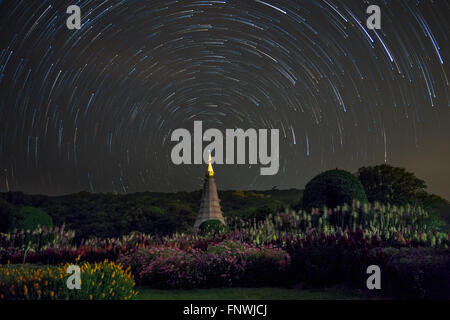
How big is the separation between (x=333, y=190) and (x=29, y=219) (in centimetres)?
1801

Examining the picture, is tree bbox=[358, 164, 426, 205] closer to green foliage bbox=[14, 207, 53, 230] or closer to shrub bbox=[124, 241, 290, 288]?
shrub bbox=[124, 241, 290, 288]

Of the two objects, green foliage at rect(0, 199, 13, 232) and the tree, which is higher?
the tree

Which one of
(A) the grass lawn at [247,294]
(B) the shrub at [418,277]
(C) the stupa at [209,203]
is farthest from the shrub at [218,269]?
(C) the stupa at [209,203]

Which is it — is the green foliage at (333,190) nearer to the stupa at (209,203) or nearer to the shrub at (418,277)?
the shrub at (418,277)

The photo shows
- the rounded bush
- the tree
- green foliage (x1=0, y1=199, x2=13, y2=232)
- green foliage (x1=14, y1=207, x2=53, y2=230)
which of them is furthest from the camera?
green foliage (x1=0, y1=199, x2=13, y2=232)

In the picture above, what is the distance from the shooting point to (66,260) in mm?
15477

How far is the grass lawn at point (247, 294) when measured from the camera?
32.9 feet

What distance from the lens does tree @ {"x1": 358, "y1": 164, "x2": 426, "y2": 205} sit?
87.7 ft

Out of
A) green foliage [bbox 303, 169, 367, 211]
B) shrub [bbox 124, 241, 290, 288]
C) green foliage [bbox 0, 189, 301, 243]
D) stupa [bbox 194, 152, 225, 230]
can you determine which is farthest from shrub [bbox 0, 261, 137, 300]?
green foliage [bbox 0, 189, 301, 243]

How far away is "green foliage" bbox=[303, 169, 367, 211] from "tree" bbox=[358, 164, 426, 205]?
19.4 ft

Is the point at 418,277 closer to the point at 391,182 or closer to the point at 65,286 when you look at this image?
the point at 65,286

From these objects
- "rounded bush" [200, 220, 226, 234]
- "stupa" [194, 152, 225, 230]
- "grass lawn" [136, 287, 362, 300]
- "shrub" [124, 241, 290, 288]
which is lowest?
"grass lawn" [136, 287, 362, 300]

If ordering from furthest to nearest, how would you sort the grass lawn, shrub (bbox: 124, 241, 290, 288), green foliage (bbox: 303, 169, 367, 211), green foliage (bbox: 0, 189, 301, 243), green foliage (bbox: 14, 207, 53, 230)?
1. green foliage (bbox: 0, 189, 301, 243)
2. green foliage (bbox: 14, 207, 53, 230)
3. green foliage (bbox: 303, 169, 367, 211)
4. shrub (bbox: 124, 241, 290, 288)
5. the grass lawn
